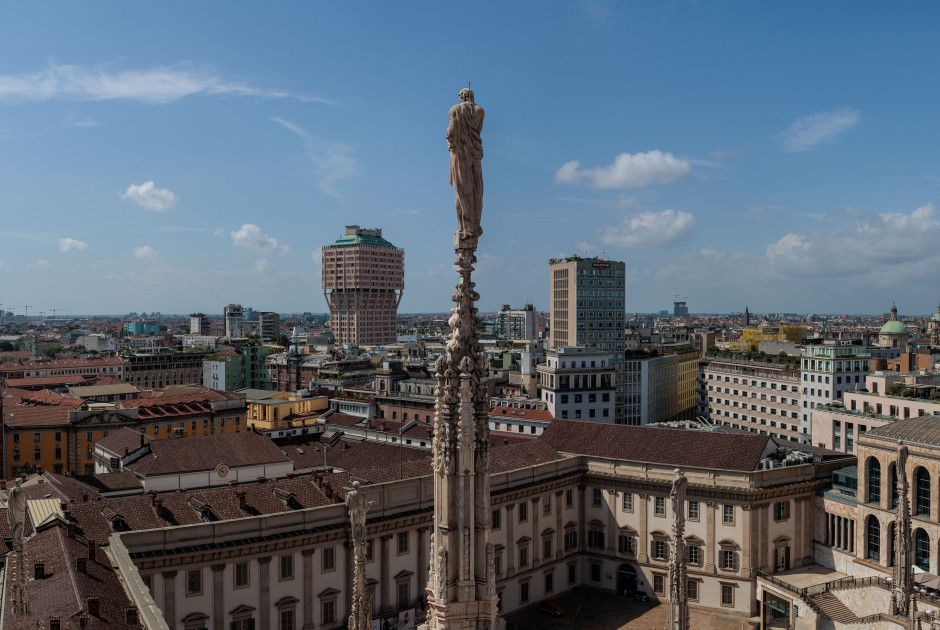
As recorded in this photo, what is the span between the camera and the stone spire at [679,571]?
669 inches

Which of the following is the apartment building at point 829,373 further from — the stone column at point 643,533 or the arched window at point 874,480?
the stone column at point 643,533

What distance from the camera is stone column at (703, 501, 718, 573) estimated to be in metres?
55.2

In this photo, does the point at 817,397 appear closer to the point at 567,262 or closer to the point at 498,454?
the point at 567,262

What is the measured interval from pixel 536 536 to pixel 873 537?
22.5m

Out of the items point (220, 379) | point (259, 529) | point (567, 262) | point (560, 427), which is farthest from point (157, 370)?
point (259, 529)

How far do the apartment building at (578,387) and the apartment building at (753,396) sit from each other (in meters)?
27.2

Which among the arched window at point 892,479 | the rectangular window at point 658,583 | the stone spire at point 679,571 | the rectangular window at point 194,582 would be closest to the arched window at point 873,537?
the arched window at point 892,479

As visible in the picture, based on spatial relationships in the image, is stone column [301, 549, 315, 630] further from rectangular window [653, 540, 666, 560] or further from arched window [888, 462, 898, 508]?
arched window [888, 462, 898, 508]

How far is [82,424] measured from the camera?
84188 millimetres

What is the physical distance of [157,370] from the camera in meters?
163

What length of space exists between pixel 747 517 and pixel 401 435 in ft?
107

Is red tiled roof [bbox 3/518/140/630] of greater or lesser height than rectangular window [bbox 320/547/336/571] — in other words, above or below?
above

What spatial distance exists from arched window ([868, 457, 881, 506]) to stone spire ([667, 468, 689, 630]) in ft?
134

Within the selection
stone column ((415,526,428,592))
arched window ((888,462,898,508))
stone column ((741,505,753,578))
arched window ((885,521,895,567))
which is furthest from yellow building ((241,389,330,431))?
arched window ((885,521,895,567))
